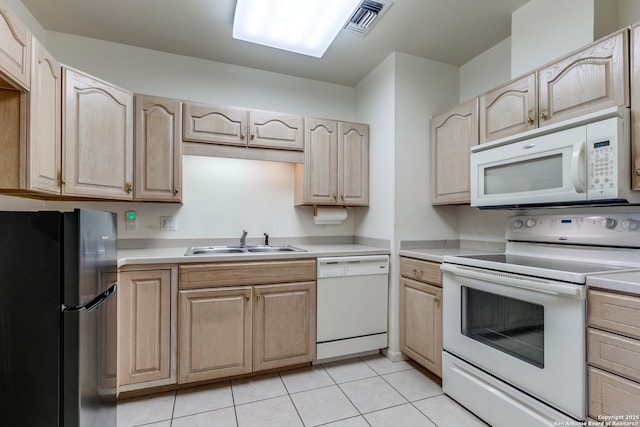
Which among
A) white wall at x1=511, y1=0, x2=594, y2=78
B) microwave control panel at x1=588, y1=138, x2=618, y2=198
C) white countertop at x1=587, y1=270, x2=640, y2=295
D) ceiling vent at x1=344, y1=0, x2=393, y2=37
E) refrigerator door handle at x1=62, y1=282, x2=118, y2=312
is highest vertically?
ceiling vent at x1=344, y1=0, x2=393, y2=37

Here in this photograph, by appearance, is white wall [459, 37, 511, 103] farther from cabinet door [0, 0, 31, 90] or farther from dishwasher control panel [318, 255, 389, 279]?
cabinet door [0, 0, 31, 90]

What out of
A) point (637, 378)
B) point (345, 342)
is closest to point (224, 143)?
point (345, 342)

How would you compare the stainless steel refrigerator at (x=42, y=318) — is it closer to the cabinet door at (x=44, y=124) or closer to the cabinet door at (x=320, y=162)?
the cabinet door at (x=44, y=124)

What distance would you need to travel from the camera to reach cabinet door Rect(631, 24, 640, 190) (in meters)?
1.37

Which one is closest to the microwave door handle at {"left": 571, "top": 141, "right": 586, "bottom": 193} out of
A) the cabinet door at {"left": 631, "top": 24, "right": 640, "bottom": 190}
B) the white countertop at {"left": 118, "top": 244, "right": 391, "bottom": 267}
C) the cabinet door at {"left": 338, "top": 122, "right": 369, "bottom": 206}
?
the cabinet door at {"left": 631, "top": 24, "right": 640, "bottom": 190}

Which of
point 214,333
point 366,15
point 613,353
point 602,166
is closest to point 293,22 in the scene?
point 366,15

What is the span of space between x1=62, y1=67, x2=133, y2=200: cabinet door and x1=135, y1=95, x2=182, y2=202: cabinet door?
57mm

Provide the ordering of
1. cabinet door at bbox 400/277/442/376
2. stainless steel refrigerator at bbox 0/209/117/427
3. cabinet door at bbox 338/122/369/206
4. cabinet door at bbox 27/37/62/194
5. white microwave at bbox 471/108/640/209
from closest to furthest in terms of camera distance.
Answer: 1. stainless steel refrigerator at bbox 0/209/117/427
2. white microwave at bbox 471/108/640/209
3. cabinet door at bbox 27/37/62/194
4. cabinet door at bbox 400/277/442/376
5. cabinet door at bbox 338/122/369/206

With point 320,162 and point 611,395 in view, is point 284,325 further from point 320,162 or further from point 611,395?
point 611,395

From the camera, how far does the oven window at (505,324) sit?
149cm

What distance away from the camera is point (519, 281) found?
59.2 inches

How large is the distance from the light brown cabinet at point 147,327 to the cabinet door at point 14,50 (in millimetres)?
1106

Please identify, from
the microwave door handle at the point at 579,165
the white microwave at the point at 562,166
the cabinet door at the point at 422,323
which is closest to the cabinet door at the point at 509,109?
the white microwave at the point at 562,166

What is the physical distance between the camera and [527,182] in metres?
1.79
